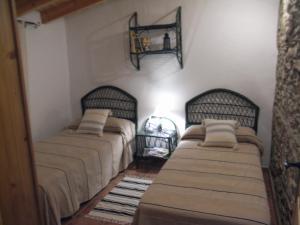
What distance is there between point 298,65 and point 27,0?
116 inches

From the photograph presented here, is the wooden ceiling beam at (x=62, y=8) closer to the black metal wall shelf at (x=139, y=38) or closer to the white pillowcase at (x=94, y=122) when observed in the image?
the black metal wall shelf at (x=139, y=38)

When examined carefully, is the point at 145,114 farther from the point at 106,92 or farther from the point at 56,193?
the point at 56,193

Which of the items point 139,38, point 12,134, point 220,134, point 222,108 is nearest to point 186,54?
point 139,38

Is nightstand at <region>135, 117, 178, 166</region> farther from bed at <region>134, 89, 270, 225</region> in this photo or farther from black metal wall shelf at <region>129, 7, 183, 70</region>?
black metal wall shelf at <region>129, 7, 183, 70</region>

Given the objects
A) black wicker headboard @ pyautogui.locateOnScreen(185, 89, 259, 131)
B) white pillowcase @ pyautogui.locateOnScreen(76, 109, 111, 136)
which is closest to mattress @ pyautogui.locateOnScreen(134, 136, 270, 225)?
black wicker headboard @ pyautogui.locateOnScreen(185, 89, 259, 131)

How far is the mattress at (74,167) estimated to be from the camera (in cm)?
231

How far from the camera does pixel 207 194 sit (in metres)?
1.93

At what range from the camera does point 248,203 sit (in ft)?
5.90

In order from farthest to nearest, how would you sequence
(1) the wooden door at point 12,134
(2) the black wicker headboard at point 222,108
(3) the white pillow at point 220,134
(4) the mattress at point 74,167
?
1. (2) the black wicker headboard at point 222,108
2. (3) the white pillow at point 220,134
3. (4) the mattress at point 74,167
4. (1) the wooden door at point 12,134

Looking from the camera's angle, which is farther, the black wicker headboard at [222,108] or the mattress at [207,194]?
the black wicker headboard at [222,108]

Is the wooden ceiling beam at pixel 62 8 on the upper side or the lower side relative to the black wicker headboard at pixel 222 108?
upper

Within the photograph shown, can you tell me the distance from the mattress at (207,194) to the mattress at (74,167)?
2.91 ft

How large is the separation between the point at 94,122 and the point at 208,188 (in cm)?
205

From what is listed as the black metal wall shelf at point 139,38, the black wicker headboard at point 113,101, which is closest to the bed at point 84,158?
the black wicker headboard at point 113,101
